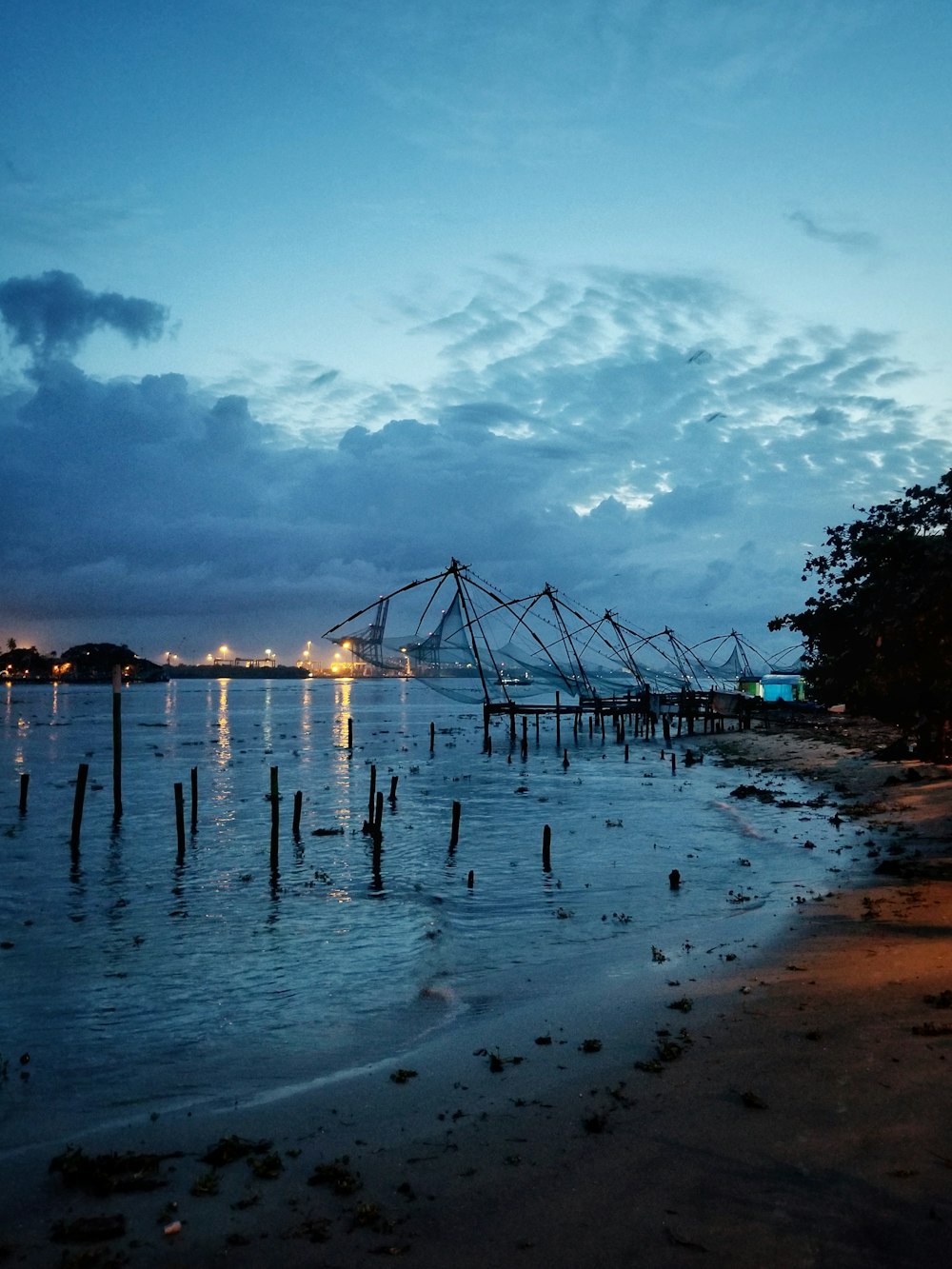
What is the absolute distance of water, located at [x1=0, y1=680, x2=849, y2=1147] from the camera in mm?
8016

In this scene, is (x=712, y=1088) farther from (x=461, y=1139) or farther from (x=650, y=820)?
(x=650, y=820)

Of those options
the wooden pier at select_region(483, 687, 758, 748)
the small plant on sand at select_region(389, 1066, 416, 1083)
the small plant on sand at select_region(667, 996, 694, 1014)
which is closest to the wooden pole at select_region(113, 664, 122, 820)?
the small plant on sand at select_region(389, 1066, 416, 1083)

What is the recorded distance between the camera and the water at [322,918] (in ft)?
26.3

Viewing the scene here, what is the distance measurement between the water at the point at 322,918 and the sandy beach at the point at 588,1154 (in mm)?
1093

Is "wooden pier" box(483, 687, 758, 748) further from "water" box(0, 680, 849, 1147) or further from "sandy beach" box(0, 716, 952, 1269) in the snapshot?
"sandy beach" box(0, 716, 952, 1269)

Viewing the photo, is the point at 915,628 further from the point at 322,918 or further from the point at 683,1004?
the point at 322,918

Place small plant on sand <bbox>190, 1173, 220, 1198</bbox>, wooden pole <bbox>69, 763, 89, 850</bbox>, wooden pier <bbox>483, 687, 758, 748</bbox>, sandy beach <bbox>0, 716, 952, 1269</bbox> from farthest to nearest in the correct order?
wooden pier <bbox>483, 687, 758, 748</bbox> → wooden pole <bbox>69, 763, 89, 850</bbox> → small plant on sand <bbox>190, 1173, 220, 1198</bbox> → sandy beach <bbox>0, 716, 952, 1269</bbox>

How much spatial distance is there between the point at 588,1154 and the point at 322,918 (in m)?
8.38

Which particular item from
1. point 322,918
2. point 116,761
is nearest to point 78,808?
point 116,761

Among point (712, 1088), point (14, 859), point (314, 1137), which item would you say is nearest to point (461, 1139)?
point (314, 1137)

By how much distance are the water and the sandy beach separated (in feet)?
3.59

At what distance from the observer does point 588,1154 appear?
5.37m

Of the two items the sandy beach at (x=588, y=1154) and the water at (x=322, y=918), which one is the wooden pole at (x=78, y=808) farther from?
the sandy beach at (x=588, y=1154)

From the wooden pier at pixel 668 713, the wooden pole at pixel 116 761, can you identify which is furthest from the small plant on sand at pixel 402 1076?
the wooden pier at pixel 668 713
